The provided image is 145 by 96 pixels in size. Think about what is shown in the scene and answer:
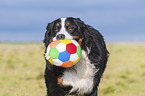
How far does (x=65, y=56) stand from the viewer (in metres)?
4.30

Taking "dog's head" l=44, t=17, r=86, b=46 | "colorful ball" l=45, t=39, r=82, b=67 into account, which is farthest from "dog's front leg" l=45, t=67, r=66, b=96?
"dog's head" l=44, t=17, r=86, b=46

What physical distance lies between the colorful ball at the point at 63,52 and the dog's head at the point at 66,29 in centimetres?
17

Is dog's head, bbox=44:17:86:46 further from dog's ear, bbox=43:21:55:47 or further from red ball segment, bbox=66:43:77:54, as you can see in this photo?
red ball segment, bbox=66:43:77:54

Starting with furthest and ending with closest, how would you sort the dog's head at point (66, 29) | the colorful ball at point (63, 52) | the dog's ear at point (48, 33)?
the dog's ear at point (48, 33) < the dog's head at point (66, 29) < the colorful ball at point (63, 52)

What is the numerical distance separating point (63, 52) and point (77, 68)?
619 millimetres

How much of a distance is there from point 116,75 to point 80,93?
6.88m

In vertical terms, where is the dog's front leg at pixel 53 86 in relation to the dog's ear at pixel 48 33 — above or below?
below

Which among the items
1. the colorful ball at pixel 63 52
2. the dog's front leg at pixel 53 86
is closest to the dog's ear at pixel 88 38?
the colorful ball at pixel 63 52

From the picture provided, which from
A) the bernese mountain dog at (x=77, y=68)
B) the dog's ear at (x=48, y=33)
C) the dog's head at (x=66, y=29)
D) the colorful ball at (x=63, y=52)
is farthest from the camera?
the dog's ear at (x=48, y=33)

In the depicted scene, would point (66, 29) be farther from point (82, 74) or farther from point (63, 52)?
point (82, 74)

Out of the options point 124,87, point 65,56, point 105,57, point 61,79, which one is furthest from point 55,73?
point 124,87

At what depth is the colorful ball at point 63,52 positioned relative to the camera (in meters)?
4.30

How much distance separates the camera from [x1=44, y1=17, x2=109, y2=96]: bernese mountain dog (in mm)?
4707

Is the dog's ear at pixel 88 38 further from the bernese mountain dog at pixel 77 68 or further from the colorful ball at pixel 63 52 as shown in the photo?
the colorful ball at pixel 63 52
